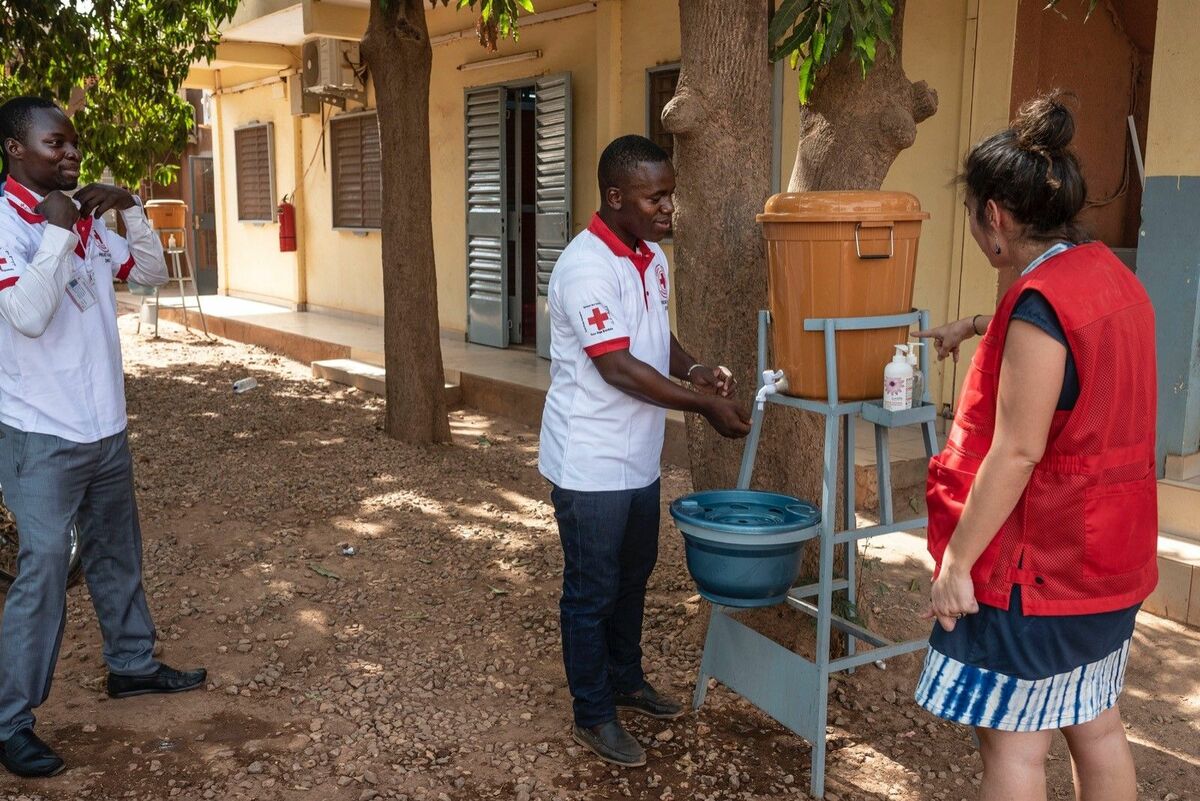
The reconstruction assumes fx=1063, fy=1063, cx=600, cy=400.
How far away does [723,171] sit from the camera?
3.51 metres

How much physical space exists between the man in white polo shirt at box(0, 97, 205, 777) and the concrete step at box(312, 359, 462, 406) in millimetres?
5240

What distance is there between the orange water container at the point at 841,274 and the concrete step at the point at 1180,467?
8.82 feet

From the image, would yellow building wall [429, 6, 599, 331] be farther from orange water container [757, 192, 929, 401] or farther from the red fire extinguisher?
orange water container [757, 192, 929, 401]

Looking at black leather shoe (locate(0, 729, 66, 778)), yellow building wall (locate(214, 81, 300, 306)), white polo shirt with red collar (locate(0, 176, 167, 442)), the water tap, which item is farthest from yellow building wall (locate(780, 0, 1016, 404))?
yellow building wall (locate(214, 81, 300, 306))

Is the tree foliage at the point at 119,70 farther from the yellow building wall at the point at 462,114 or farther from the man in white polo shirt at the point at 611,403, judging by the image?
the man in white polo shirt at the point at 611,403

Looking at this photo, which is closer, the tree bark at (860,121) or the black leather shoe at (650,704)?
the black leather shoe at (650,704)

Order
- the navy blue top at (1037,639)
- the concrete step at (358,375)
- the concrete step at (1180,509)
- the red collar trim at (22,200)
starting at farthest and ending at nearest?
the concrete step at (358,375), the concrete step at (1180,509), the red collar trim at (22,200), the navy blue top at (1037,639)

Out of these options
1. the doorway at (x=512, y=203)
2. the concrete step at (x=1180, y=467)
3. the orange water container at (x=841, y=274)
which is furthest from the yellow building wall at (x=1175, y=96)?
the doorway at (x=512, y=203)

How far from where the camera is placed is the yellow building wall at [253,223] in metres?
13.3

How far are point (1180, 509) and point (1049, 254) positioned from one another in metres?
3.33

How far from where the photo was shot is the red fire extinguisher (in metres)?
12.9

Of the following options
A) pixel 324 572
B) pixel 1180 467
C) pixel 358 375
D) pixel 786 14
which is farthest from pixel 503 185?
pixel 786 14

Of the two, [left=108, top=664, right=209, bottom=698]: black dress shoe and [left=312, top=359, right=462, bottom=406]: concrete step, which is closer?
[left=108, top=664, right=209, bottom=698]: black dress shoe

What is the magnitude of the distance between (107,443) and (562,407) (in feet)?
4.62
